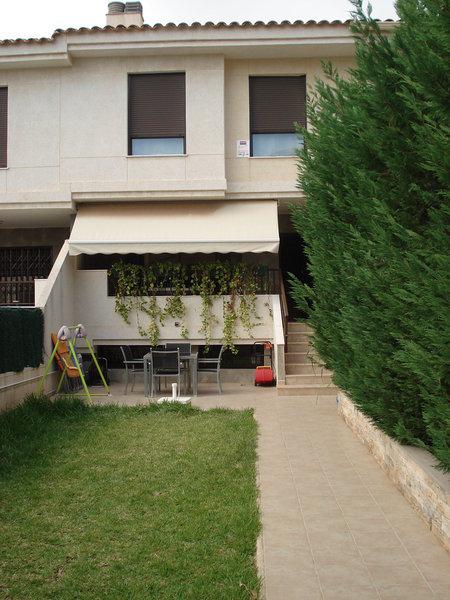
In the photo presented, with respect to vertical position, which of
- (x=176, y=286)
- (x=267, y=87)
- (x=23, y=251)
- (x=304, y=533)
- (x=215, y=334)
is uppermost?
(x=267, y=87)

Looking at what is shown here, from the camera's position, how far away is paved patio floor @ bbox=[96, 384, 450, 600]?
15.6ft

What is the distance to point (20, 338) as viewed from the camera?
12.4 metres

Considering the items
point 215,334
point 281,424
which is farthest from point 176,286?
point 281,424

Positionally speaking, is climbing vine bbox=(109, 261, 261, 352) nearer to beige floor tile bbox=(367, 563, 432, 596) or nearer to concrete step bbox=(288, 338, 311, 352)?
concrete step bbox=(288, 338, 311, 352)

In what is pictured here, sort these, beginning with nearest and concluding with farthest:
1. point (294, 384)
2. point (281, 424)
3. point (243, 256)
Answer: point (281, 424) < point (294, 384) < point (243, 256)

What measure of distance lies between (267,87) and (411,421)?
12211mm

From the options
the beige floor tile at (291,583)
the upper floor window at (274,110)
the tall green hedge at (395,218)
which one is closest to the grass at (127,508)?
the beige floor tile at (291,583)

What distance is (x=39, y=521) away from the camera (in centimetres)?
634

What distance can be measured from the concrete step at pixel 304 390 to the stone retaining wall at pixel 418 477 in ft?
16.1

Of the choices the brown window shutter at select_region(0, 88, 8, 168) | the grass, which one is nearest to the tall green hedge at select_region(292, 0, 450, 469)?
the grass

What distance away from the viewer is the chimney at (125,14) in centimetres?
1961

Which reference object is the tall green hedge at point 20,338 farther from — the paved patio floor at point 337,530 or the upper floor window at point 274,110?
the upper floor window at point 274,110

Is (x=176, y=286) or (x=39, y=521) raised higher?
(x=176, y=286)

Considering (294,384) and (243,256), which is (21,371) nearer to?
(294,384)
